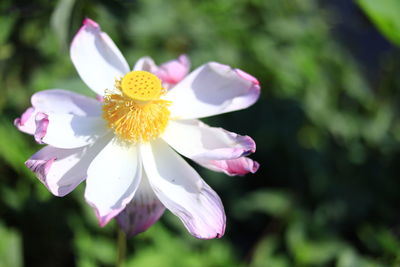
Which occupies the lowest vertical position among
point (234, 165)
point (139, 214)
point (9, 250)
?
point (9, 250)

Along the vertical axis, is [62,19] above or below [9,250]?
above

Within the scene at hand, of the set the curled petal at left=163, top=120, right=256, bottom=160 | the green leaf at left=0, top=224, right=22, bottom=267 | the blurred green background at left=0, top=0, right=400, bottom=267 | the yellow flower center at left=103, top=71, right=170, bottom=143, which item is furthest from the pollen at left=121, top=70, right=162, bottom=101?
the green leaf at left=0, top=224, right=22, bottom=267

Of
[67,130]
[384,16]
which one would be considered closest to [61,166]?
[67,130]

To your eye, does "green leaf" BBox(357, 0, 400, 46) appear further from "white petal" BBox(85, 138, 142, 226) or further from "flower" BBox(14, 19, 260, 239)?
"white petal" BBox(85, 138, 142, 226)

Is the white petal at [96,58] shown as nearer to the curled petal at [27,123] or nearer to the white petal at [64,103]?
the white petal at [64,103]

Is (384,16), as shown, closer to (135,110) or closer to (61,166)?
(135,110)
